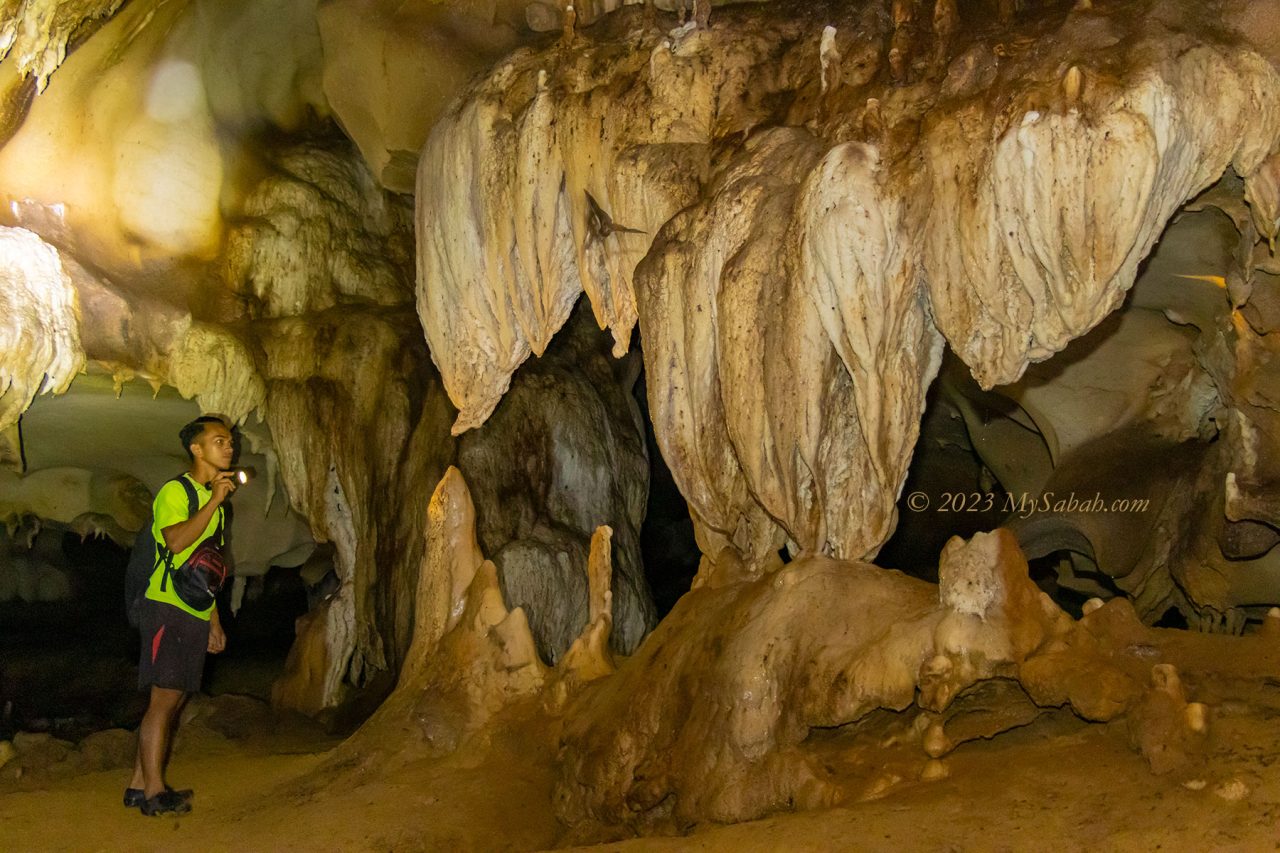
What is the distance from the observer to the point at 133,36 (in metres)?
7.51

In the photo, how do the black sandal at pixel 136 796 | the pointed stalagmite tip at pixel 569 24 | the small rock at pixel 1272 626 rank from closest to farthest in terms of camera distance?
the small rock at pixel 1272 626 < the black sandal at pixel 136 796 < the pointed stalagmite tip at pixel 569 24

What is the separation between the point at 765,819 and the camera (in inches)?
170

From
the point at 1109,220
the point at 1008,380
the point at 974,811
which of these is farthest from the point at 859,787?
the point at 1109,220

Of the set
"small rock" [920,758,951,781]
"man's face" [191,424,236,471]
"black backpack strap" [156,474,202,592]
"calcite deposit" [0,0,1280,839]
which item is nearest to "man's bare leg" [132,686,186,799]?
"black backpack strap" [156,474,202,592]

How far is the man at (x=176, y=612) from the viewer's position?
4949mm

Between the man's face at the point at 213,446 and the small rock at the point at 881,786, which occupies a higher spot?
the man's face at the point at 213,446

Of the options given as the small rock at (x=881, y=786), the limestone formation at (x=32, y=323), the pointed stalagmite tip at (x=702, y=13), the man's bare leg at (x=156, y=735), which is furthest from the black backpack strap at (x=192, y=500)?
the pointed stalagmite tip at (x=702, y=13)

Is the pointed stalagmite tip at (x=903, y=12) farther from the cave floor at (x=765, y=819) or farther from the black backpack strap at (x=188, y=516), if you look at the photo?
the black backpack strap at (x=188, y=516)

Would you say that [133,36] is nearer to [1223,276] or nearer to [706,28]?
[706,28]

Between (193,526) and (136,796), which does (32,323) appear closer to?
(193,526)

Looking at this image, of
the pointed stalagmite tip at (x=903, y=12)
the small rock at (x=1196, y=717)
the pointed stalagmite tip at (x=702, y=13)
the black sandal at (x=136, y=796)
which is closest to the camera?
the small rock at (x=1196, y=717)

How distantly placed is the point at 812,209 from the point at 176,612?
2853 mm

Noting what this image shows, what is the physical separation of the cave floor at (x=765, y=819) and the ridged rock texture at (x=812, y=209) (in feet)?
4.27

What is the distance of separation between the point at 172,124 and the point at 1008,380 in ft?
17.8
